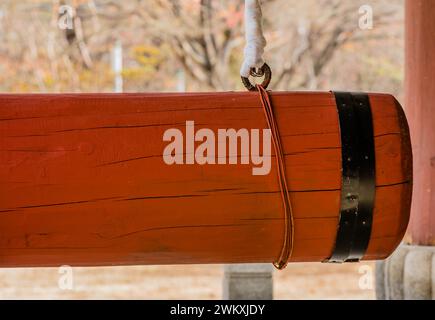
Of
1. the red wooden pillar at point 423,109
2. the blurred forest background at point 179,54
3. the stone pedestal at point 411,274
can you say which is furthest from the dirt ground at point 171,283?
the red wooden pillar at point 423,109

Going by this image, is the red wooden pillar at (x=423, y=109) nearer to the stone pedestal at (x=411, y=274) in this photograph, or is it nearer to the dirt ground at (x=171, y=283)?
the stone pedestal at (x=411, y=274)

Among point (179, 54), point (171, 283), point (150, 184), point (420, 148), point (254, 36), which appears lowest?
point (171, 283)

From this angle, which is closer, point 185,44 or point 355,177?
point 355,177

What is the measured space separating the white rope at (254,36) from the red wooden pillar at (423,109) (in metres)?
2.05

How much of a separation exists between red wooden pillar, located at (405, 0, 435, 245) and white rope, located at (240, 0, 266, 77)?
6.74 feet

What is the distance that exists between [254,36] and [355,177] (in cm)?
36

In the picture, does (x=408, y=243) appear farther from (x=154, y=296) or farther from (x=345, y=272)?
(x=345, y=272)

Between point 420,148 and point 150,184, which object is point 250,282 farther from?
point 150,184

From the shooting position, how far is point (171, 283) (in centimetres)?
751

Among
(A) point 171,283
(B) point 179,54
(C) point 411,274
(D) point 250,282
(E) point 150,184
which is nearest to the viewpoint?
(E) point 150,184

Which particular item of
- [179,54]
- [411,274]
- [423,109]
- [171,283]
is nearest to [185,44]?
[179,54]

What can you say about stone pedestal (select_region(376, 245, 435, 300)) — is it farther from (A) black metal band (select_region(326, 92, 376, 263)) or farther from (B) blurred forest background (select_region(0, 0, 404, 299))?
(B) blurred forest background (select_region(0, 0, 404, 299))

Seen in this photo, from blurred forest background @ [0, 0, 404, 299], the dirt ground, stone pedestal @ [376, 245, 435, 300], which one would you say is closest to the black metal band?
stone pedestal @ [376, 245, 435, 300]

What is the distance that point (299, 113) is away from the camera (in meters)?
1.39
